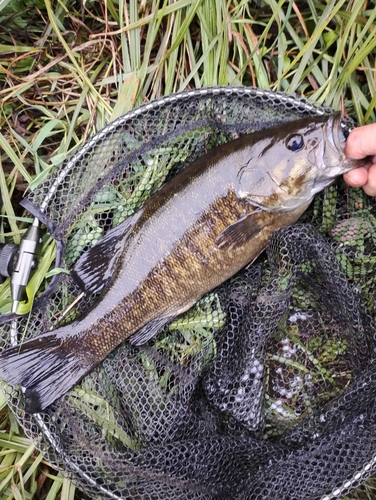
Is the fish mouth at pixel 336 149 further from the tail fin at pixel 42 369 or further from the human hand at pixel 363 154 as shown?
the tail fin at pixel 42 369

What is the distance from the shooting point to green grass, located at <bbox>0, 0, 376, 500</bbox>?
7.98 ft

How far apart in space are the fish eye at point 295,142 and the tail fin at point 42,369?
136 cm

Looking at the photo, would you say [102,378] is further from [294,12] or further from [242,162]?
[294,12]

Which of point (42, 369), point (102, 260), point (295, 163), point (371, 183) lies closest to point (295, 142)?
Answer: point (295, 163)

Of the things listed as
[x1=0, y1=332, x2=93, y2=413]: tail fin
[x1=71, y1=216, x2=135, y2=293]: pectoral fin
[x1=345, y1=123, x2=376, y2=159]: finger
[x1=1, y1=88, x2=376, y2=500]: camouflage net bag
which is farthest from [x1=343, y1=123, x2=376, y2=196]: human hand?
[x1=0, y1=332, x2=93, y2=413]: tail fin

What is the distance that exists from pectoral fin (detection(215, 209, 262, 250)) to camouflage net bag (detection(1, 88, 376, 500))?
13 centimetres

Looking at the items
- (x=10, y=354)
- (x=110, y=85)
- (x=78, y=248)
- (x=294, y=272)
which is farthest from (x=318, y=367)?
(x=110, y=85)

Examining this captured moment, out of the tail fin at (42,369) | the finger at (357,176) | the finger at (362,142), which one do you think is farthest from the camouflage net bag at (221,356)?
the finger at (362,142)

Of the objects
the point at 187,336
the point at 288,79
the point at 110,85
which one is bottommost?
the point at 187,336

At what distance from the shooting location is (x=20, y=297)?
2.20 m

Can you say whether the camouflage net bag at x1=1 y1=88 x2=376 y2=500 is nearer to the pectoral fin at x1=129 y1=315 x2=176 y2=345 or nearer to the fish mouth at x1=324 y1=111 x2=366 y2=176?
the pectoral fin at x1=129 y1=315 x2=176 y2=345

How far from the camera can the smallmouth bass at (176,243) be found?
2141 millimetres

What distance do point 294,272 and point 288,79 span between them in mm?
1137

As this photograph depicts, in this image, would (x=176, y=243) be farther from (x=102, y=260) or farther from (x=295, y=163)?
(x=295, y=163)
